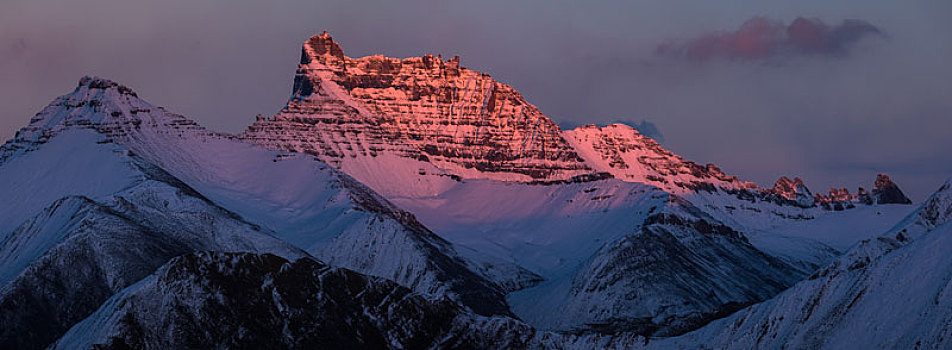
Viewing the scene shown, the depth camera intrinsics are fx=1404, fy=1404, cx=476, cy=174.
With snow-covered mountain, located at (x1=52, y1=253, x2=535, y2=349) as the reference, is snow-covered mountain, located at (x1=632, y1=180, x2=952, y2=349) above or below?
above

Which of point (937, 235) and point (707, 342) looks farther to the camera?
point (707, 342)

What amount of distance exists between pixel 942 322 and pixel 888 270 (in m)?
20.0

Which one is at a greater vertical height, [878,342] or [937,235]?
[937,235]

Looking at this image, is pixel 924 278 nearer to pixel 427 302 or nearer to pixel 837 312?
pixel 837 312

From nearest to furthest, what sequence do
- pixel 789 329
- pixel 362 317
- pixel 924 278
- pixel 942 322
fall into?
pixel 942 322, pixel 924 278, pixel 789 329, pixel 362 317

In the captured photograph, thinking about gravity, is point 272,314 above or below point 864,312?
below

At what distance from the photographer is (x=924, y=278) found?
541 feet

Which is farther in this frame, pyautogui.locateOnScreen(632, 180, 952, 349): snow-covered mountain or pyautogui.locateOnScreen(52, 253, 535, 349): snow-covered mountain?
pyautogui.locateOnScreen(52, 253, 535, 349): snow-covered mountain

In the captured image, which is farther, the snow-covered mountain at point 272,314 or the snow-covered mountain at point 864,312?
the snow-covered mountain at point 272,314

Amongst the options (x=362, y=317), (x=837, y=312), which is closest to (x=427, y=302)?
(x=362, y=317)

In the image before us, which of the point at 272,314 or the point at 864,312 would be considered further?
the point at 272,314

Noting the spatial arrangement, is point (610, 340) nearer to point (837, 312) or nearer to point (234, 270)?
point (837, 312)

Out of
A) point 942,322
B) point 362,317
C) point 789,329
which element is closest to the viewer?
point 942,322

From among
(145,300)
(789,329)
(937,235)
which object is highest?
(937,235)
